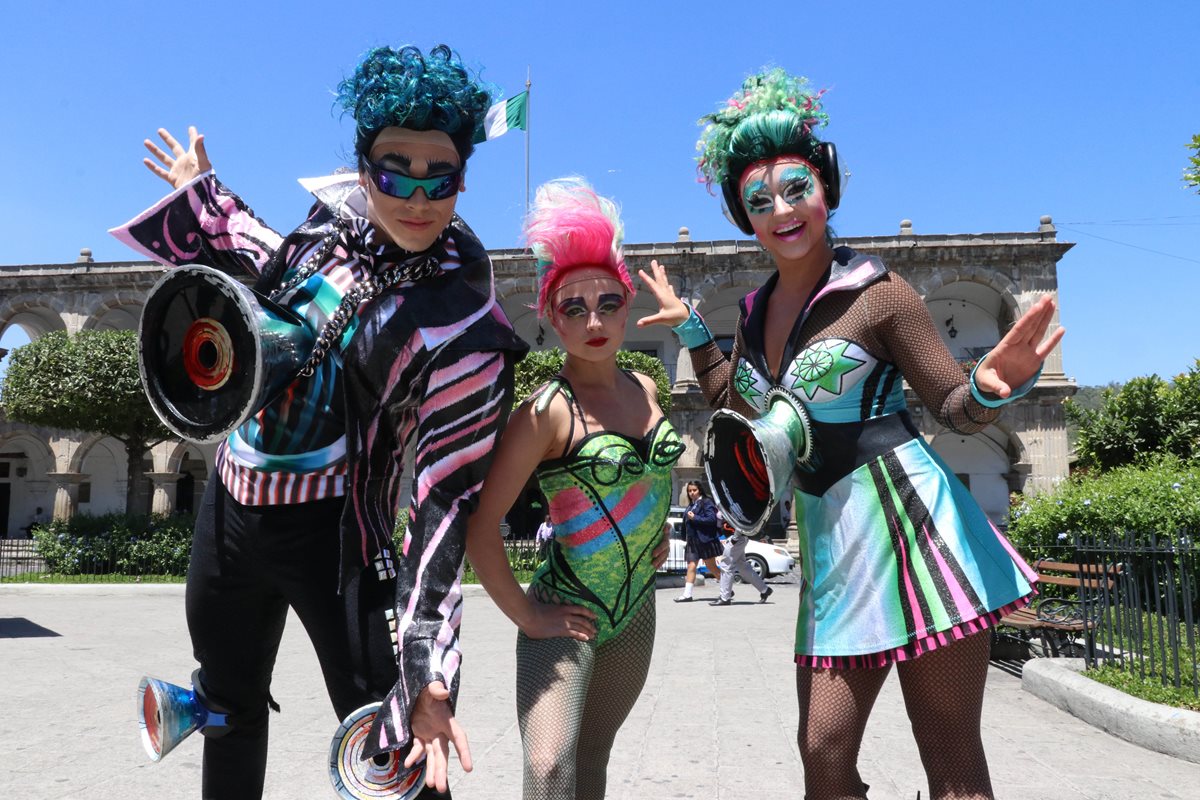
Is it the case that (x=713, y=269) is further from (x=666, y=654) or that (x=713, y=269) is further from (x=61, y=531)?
(x=666, y=654)

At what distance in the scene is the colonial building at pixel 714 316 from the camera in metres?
25.8

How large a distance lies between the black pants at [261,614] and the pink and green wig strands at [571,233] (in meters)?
0.89

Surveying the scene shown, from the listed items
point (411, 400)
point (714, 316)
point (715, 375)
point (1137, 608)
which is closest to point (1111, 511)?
point (1137, 608)

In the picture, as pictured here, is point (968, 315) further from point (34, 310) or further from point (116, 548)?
point (34, 310)

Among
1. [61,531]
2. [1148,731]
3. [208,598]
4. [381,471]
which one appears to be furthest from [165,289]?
[61,531]

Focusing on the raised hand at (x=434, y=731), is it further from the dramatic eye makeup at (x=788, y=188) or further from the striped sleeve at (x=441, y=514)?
the dramatic eye makeup at (x=788, y=188)

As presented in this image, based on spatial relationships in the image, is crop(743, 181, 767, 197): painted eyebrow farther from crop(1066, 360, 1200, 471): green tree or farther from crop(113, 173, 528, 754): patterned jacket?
crop(1066, 360, 1200, 471): green tree

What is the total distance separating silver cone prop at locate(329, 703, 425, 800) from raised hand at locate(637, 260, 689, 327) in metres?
1.40

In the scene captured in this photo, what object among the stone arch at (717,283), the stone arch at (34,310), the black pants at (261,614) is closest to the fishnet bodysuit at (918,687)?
the black pants at (261,614)

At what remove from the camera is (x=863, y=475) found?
231 cm

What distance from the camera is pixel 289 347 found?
2.08 metres

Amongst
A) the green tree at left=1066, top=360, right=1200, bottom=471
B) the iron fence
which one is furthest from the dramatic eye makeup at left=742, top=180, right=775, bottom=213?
the green tree at left=1066, top=360, right=1200, bottom=471

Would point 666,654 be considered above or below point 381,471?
below

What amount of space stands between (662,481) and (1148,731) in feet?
12.8
